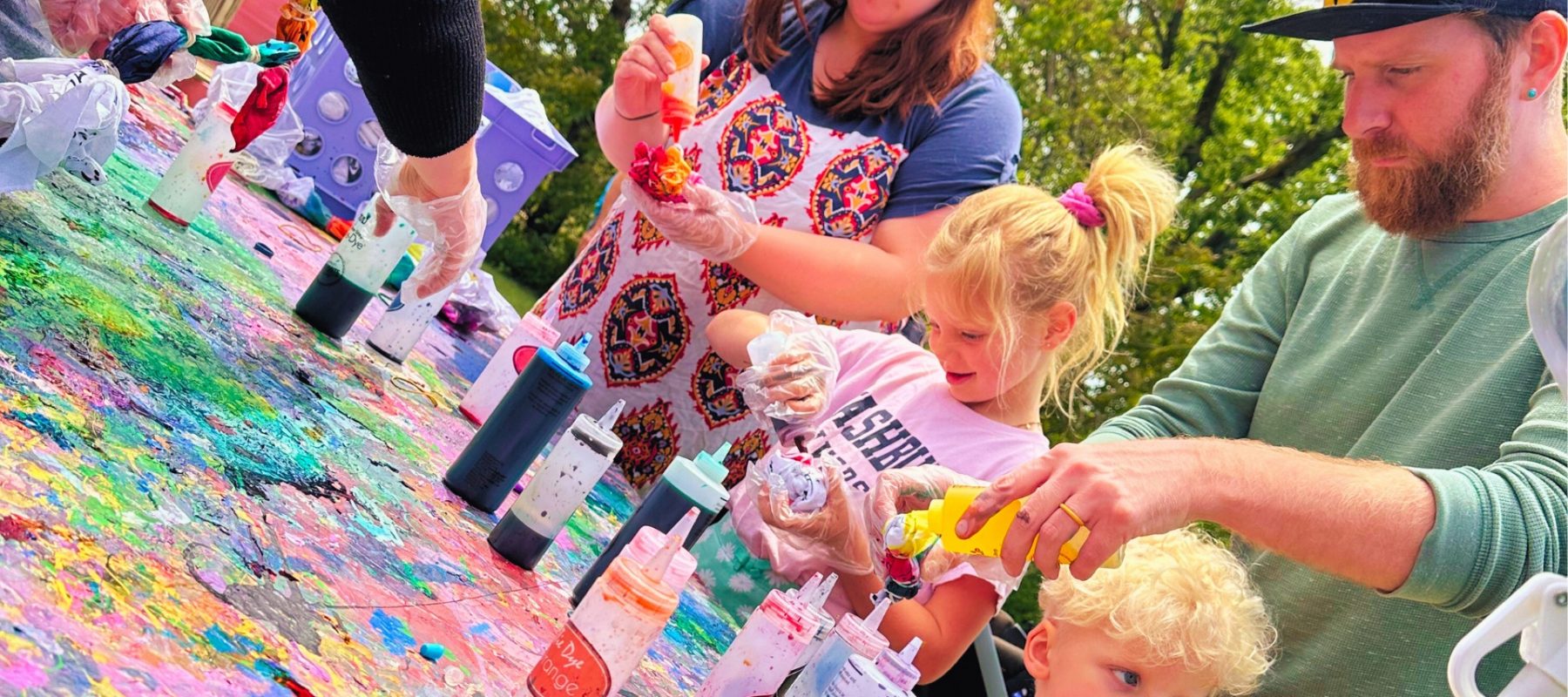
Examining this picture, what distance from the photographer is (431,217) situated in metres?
2.46

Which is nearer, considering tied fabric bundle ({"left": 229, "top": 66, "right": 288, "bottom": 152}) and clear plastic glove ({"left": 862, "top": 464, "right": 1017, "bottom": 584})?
clear plastic glove ({"left": 862, "top": 464, "right": 1017, "bottom": 584})

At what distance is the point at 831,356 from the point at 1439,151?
4.12ft

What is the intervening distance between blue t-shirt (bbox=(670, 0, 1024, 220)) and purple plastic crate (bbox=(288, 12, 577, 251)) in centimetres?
111

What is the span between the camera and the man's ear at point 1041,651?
241 cm

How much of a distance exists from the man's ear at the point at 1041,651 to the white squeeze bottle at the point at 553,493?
2.92ft

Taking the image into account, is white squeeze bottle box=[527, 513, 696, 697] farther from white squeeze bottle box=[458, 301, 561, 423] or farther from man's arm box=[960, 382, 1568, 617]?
white squeeze bottle box=[458, 301, 561, 423]

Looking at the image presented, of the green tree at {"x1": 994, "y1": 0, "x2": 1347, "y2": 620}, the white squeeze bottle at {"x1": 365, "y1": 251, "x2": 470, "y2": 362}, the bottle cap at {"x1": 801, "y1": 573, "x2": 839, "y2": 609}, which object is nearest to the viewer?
the bottle cap at {"x1": 801, "y1": 573, "x2": 839, "y2": 609}

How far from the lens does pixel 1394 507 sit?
1.77 m

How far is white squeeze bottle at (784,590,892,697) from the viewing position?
74.0 inches

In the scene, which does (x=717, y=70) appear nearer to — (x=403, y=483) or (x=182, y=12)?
(x=182, y=12)

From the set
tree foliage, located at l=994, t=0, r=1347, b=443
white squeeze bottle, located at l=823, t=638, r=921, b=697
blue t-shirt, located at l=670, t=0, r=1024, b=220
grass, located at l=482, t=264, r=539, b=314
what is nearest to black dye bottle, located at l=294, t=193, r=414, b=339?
blue t-shirt, located at l=670, t=0, r=1024, b=220

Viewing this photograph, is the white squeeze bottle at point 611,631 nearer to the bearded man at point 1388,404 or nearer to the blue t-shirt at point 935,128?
the bearded man at point 1388,404

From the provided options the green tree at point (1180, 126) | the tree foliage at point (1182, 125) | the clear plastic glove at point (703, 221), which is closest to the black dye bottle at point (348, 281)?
the clear plastic glove at point (703, 221)

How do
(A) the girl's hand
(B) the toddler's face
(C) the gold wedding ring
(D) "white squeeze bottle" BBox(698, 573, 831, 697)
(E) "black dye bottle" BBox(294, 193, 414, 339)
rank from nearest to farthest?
(C) the gold wedding ring, (D) "white squeeze bottle" BBox(698, 573, 831, 697), (B) the toddler's face, (E) "black dye bottle" BBox(294, 193, 414, 339), (A) the girl's hand
